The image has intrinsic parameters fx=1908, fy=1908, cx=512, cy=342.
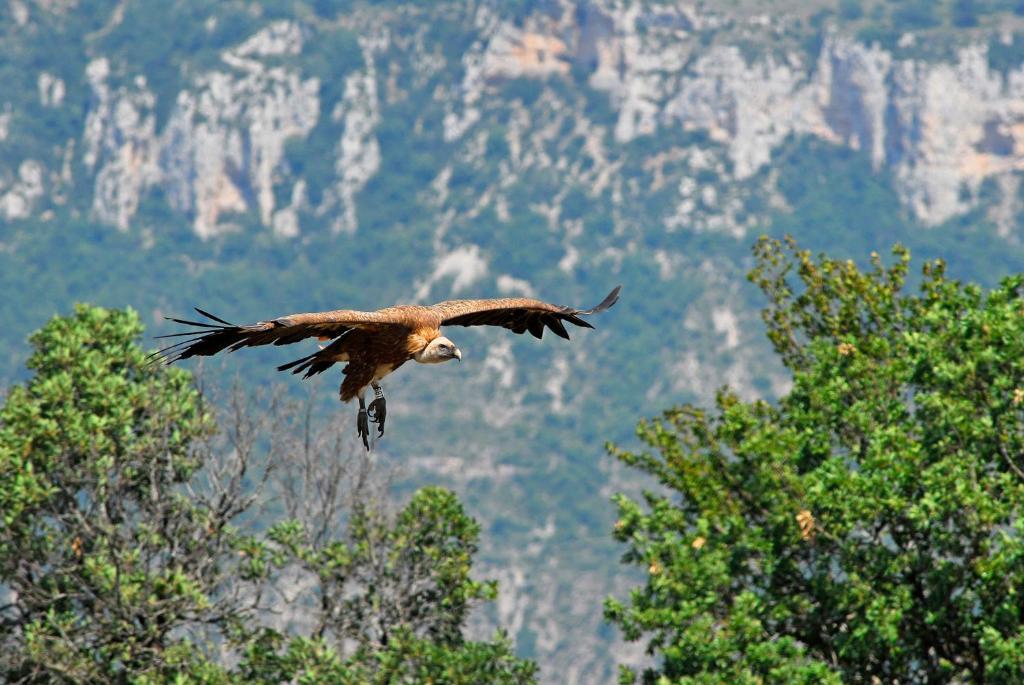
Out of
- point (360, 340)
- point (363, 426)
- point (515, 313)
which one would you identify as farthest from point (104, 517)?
point (363, 426)

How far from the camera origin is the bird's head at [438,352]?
69.1ft

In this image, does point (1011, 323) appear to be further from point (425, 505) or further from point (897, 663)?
point (425, 505)

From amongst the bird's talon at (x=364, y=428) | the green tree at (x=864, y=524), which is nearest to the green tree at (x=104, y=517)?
the green tree at (x=864, y=524)

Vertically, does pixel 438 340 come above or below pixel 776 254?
below

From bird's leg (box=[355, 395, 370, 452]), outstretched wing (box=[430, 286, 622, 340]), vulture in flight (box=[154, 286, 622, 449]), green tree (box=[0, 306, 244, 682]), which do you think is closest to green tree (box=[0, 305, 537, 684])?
green tree (box=[0, 306, 244, 682])

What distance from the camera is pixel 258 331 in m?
19.2

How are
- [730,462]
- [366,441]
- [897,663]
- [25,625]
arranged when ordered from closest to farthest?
[366,441]
[897,663]
[25,625]
[730,462]

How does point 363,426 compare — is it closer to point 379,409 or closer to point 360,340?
point 379,409

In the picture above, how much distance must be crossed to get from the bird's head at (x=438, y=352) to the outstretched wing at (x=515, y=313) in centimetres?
123

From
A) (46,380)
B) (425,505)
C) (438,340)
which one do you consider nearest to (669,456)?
(425,505)

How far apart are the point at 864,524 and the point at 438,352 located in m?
12.4

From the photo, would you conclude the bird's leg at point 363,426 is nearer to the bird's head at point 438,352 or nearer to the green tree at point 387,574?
the bird's head at point 438,352

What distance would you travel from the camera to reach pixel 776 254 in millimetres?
41438

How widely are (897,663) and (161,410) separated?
1507cm
